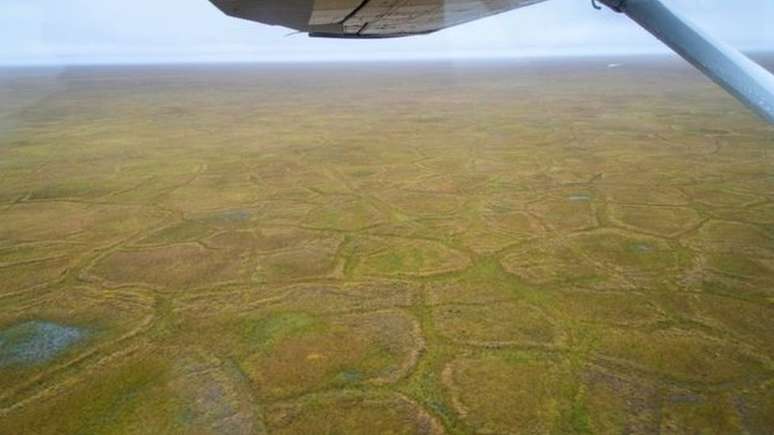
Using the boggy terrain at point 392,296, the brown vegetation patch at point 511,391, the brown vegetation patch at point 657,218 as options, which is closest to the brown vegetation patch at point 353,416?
the boggy terrain at point 392,296

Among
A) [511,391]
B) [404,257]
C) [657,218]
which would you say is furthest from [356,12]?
[657,218]

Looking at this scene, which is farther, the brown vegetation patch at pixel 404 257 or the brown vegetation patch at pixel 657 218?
the brown vegetation patch at pixel 657 218

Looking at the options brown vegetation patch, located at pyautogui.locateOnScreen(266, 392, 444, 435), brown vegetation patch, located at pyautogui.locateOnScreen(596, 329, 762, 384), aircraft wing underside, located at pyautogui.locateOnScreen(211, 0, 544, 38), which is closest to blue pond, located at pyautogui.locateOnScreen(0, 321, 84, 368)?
brown vegetation patch, located at pyautogui.locateOnScreen(266, 392, 444, 435)

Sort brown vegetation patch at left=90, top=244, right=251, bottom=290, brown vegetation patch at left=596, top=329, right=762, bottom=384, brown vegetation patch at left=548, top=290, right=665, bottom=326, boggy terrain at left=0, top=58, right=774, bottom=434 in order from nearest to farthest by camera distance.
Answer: boggy terrain at left=0, top=58, right=774, bottom=434 < brown vegetation patch at left=596, top=329, right=762, bottom=384 < brown vegetation patch at left=548, top=290, right=665, bottom=326 < brown vegetation patch at left=90, top=244, right=251, bottom=290

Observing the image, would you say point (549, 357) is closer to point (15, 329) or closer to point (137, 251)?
point (15, 329)

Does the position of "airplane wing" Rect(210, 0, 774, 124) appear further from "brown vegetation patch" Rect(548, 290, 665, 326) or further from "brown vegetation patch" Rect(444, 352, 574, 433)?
"brown vegetation patch" Rect(548, 290, 665, 326)

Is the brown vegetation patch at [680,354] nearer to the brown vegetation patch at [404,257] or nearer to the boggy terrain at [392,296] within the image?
the boggy terrain at [392,296]
